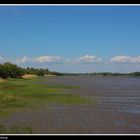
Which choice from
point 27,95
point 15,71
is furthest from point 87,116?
point 15,71

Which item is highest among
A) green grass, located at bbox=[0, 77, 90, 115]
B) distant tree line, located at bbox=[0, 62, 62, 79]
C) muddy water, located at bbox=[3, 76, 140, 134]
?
distant tree line, located at bbox=[0, 62, 62, 79]

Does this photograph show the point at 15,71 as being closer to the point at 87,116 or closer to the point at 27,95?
the point at 27,95

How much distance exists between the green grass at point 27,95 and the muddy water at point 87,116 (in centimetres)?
8

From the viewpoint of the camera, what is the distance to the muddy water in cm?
287

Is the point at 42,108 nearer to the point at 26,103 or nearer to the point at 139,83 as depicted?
the point at 26,103

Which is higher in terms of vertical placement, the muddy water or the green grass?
the green grass

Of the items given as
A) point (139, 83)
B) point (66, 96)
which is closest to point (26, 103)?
point (66, 96)

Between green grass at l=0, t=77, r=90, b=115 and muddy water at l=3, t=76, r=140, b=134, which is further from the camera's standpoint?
green grass at l=0, t=77, r=90, b=115

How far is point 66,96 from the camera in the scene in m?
4.09

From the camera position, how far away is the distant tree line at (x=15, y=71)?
3.15 meters

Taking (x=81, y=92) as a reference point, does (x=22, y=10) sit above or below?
above

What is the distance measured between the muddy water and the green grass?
0.08 m
